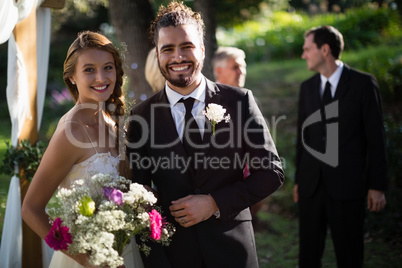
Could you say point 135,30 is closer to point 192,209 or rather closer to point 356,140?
point 356,140

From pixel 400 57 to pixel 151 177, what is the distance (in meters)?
8.75

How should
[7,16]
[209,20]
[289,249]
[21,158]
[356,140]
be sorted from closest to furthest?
[7,16] → [21,158] → [356,140] → [289,249] → [209,20]

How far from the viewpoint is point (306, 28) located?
15211 mm

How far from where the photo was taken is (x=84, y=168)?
283 centimetres

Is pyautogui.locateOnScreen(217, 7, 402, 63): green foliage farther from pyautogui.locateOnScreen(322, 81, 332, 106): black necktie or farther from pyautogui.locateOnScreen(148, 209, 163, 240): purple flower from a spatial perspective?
pyautogui.locateOnScreen(148, 209, 163, 240): purple flower

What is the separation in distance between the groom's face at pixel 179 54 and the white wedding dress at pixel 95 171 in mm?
679

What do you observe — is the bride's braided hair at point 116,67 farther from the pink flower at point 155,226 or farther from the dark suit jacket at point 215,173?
the pink flower at point 155,226

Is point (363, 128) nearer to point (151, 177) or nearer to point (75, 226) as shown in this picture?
point (151, 177)

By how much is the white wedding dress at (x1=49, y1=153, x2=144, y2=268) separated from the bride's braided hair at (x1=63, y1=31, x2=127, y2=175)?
9 centimetres

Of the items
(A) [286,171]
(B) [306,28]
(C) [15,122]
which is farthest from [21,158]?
(B) [306,28]

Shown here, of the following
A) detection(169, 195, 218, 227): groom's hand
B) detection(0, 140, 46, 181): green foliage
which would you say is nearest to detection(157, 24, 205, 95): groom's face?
detection(169, 195, 218, 227): groom's hand

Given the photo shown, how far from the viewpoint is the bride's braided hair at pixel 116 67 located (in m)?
2.84

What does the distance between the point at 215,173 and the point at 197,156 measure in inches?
5.8

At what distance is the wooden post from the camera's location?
388 centimetres
